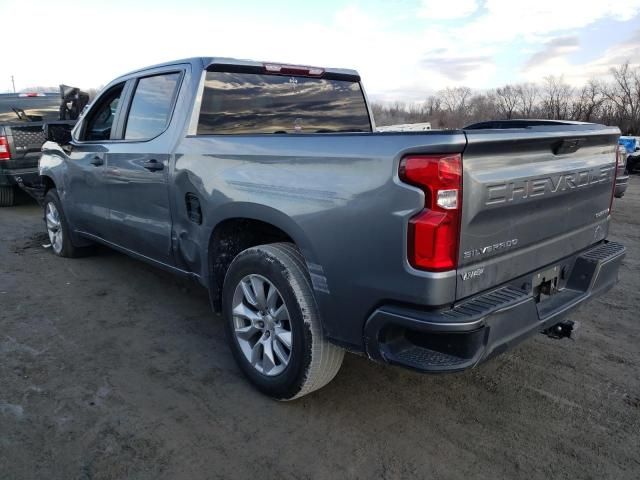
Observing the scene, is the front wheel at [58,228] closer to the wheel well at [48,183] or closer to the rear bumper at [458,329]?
the wheel well at [48,183]

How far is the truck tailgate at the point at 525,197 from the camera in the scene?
7.19 feet

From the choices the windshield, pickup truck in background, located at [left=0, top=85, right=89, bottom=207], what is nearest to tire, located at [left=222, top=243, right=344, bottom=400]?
pickup truck in background, located at [left=0, top=85, right=89, bottom=207]

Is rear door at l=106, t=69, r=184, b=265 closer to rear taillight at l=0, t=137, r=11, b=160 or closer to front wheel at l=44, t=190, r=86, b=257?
front wheel at l=44, t=190, r=86, b=257

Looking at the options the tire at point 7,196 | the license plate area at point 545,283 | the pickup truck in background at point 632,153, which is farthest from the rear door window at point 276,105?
the pickup truck in background at point 632,153

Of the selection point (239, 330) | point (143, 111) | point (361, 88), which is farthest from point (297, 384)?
point (361, 88)

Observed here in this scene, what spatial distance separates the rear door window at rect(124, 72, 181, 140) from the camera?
12.2ft

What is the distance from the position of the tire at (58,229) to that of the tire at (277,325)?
10.9 feet

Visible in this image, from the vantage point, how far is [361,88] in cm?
467

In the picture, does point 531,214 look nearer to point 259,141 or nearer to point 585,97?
point 259,141

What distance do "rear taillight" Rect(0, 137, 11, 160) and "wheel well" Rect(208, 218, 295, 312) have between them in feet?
22.6

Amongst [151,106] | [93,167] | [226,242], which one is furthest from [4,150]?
[226,242]

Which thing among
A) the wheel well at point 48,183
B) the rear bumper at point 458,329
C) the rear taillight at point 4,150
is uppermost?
the rear taillight at point 4,150

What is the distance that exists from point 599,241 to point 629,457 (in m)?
1.30

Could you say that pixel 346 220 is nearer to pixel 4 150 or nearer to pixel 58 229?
pixel 58 229
